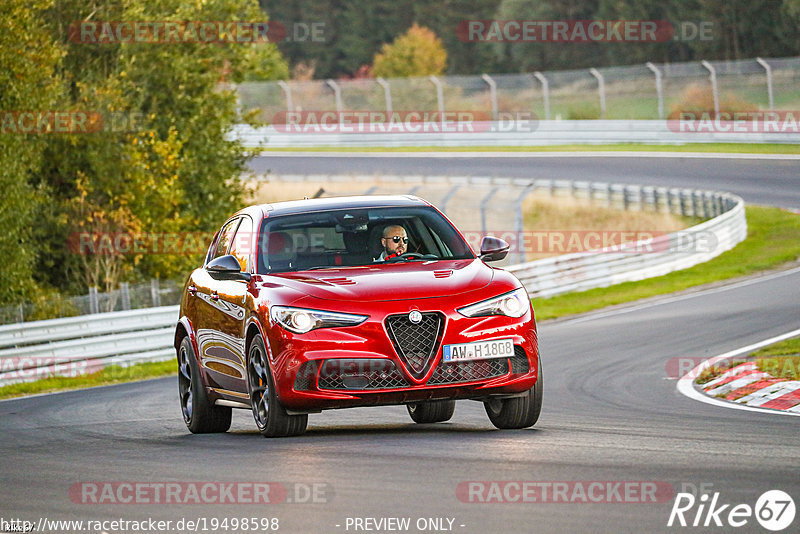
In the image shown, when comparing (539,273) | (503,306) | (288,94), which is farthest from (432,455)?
(288,94)

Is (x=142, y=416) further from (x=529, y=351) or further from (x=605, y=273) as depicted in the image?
(x=605, y=273)

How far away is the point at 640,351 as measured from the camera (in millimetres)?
16953

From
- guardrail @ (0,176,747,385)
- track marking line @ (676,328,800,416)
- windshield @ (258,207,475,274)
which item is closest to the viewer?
windshield @ (258,207,475,274)

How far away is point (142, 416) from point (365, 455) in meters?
5.32

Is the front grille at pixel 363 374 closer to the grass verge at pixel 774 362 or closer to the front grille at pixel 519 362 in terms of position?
the front grille at pixel 519 362

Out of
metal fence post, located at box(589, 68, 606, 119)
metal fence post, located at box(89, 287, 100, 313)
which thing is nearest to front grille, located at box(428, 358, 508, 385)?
metal fence post, located at box(89, 287, 100, 313)

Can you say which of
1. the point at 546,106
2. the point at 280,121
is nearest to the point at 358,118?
the point at 280,121

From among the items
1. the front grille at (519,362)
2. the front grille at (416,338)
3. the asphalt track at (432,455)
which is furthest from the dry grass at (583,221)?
the front grille at (416,338)

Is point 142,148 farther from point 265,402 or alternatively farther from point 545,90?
point 545,90

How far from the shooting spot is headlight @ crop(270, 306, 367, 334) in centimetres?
879

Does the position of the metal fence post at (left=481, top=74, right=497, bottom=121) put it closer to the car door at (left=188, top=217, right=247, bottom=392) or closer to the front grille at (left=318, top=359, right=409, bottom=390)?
the car door at (left=188, top=217, right=247, bottom=392)

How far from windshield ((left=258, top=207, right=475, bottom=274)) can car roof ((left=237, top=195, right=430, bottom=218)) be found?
2.1 inches

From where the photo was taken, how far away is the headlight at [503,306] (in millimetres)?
8938

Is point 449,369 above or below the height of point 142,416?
above
